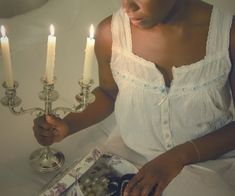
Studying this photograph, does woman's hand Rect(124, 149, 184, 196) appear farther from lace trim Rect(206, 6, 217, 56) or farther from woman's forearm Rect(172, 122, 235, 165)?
lace trim Rect(206, 6, 217, 56)

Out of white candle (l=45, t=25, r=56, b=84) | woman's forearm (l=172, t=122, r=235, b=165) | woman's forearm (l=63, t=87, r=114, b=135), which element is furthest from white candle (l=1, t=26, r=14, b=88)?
woman's forearm (l=172, t=122, r=235, b=165)

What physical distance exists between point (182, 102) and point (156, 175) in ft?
0.48

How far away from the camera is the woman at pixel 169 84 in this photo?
844 millimetres

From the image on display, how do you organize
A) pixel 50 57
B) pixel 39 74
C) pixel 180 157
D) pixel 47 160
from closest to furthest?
pixel 50 57
pixel 180 157
pixel 47 160
pixel 39 74

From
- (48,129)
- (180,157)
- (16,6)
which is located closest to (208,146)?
(180,157)

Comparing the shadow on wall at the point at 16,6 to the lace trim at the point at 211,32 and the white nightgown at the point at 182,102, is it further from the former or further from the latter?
the lace trim at the point at 211,32

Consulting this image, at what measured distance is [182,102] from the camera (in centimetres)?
88

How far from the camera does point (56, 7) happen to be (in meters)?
1.07

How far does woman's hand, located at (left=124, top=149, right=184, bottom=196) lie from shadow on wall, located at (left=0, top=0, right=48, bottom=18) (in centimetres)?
45

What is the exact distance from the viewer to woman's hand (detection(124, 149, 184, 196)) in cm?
86

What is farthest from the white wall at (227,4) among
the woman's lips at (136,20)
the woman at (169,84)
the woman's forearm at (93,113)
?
the woman's forearm at (93,113)

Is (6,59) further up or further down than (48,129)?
further up

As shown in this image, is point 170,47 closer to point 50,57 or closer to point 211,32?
point 211,32

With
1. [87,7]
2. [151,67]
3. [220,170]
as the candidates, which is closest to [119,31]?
[151,67]
